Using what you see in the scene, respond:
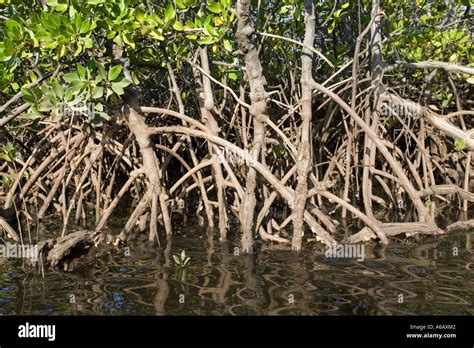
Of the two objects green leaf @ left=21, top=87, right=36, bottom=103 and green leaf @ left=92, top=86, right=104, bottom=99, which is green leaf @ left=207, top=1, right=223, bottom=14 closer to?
green leaf @ left=92, top=86, right=104, bottom=99

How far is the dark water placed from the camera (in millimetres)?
3947

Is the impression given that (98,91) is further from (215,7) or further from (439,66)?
(439,66)

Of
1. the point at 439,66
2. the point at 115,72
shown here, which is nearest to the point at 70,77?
the point at 115,72

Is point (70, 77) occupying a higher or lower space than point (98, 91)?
higher

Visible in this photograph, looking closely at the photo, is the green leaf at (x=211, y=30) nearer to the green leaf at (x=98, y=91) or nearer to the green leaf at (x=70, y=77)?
the green leaf at (x=98, y=91)

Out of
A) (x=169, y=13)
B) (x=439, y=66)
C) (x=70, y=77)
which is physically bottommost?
(x=70, y=77)

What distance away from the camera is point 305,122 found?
523 cm

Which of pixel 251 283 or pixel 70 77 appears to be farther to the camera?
pixel 70 77

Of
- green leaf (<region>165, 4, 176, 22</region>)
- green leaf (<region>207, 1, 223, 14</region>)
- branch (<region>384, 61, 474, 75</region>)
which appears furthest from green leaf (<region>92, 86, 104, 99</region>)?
branch (<region>384, 61, 474, 75</region>)

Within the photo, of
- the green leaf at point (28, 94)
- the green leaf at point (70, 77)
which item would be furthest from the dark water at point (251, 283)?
the green leaf at point (70, 77)

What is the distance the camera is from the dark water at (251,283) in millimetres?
3947

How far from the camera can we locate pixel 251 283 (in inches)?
177

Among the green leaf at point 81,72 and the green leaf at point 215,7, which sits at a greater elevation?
the green leaf at point 215,7

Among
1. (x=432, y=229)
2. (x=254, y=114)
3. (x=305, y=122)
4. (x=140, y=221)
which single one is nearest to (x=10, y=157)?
(x=140, y=221)
